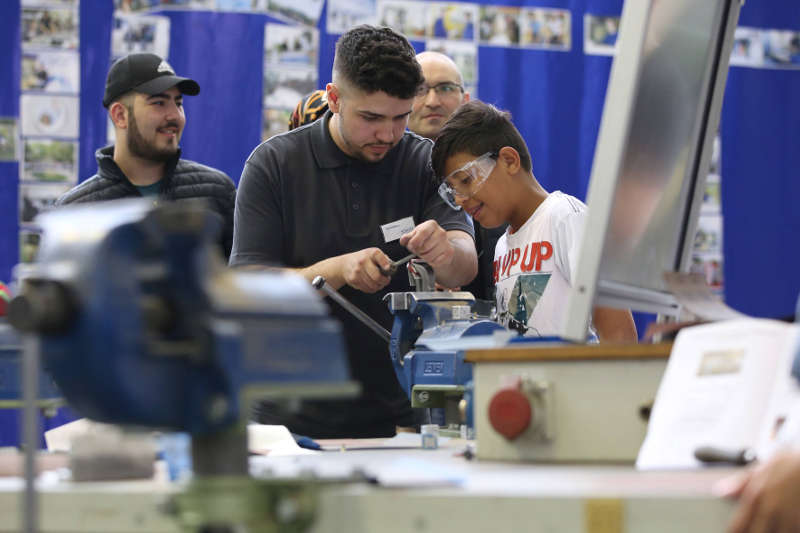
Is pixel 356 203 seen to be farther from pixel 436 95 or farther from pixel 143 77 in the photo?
pixel 143 77

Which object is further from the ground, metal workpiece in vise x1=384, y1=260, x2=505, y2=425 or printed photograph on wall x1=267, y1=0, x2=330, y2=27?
printed photograph on wall x1=267, y1=0, x2=330, y2=27

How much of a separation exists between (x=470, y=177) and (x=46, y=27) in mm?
2020

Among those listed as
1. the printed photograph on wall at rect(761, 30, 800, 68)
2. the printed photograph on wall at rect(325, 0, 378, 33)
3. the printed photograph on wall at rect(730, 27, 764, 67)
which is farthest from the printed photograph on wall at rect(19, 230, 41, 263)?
the printed photograph on wall at rect(761, 30, 800, 68)

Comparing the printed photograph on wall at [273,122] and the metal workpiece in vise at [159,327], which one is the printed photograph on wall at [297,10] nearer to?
the printed photograph on wall at [273,122]

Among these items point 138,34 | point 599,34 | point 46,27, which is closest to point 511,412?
point 138,34

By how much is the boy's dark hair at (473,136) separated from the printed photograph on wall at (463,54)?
5.06 feet

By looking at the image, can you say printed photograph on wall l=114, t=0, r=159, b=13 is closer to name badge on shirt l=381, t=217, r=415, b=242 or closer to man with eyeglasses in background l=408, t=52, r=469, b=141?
man with eyeglasses in background l=408, t=52, r=469, b=141

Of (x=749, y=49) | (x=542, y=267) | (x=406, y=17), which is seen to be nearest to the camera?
(x=542, y=267)

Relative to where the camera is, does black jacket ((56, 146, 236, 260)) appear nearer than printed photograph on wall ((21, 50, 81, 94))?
Yes

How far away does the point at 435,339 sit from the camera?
177cm

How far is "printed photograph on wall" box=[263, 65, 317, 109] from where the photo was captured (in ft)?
12.6

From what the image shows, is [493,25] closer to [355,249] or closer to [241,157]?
[241,157]

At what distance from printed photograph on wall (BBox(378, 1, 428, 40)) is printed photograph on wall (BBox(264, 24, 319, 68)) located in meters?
0.29

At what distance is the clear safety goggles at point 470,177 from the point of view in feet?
7.93
